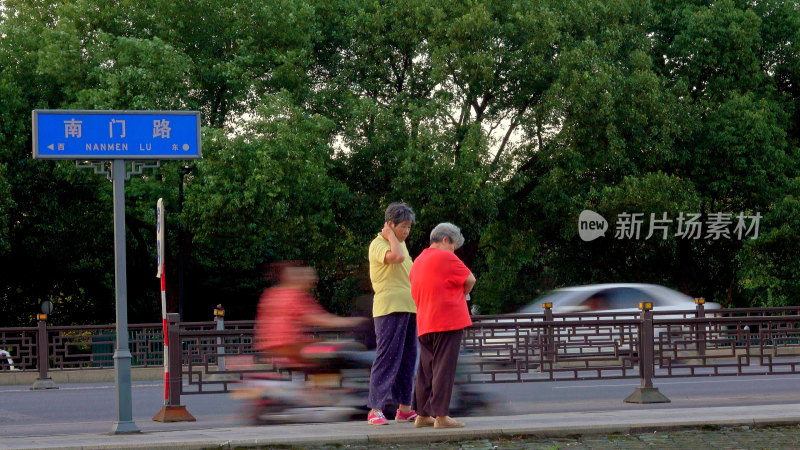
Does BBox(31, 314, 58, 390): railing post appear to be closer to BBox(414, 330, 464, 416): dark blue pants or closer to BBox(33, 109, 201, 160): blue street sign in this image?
BBox(33, 109, 201, 160): blue street sign

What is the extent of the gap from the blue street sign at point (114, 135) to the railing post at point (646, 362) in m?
5.80

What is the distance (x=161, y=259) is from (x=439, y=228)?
340 centimetres

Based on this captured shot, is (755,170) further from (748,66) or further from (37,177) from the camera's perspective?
(37,177)

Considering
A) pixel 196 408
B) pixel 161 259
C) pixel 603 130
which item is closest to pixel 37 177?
pixel 603 130

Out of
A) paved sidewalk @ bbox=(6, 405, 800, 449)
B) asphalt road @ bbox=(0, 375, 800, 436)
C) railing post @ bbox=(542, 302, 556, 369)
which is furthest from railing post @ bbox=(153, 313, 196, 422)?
railing post @ bbox=(542, 302, 556, 369)

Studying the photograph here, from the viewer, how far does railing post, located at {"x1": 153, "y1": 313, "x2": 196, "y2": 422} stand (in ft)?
39.2

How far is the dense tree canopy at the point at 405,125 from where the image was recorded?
32.2 m

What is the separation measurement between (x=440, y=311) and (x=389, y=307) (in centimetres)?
58

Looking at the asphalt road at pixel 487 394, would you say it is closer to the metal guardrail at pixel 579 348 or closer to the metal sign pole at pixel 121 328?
the metal guardrail at pixel 579 348

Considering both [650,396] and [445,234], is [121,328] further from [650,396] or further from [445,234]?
[650,396]

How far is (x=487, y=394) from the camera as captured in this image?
1151cm

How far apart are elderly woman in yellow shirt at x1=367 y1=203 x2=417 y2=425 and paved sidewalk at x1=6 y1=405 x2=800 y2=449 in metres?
0.37

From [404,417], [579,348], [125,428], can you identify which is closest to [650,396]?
[579,348]

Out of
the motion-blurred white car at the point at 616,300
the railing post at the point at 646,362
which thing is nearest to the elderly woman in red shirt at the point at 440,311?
the railing post at the point at 646,362
